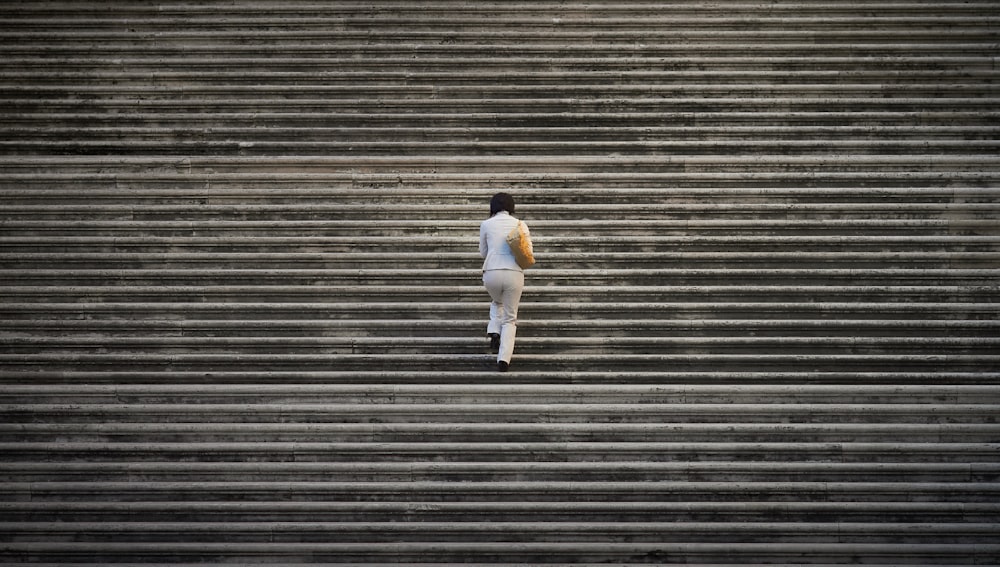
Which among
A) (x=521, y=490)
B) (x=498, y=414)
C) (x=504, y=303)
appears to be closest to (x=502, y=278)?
(x=504, y=303)

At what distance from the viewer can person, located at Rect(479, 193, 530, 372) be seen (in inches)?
314

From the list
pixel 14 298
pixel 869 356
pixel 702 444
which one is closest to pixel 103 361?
pixel 14 298

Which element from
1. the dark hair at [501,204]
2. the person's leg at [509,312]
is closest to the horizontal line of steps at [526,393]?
the person's leg at [509,312]

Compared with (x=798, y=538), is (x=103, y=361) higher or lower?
higher

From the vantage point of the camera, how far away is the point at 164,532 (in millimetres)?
7809

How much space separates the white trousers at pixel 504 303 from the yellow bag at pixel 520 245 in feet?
0.37

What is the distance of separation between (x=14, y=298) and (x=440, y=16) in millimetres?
4826

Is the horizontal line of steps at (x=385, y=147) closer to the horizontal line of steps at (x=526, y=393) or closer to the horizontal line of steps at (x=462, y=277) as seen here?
the horizontal line of steps at (x=462, y=277)

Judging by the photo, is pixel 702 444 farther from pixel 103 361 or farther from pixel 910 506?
pixel 103 361

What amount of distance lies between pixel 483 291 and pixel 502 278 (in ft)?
2.79

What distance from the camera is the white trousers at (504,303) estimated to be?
7969mm

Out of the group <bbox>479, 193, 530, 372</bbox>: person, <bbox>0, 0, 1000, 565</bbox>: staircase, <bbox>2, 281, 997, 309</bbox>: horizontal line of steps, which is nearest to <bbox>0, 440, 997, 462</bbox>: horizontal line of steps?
<bbox>0, 0, 1000, 565</bbox>: staircase

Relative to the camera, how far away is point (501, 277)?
7.95 m

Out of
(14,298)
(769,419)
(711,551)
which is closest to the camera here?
(711,551)
